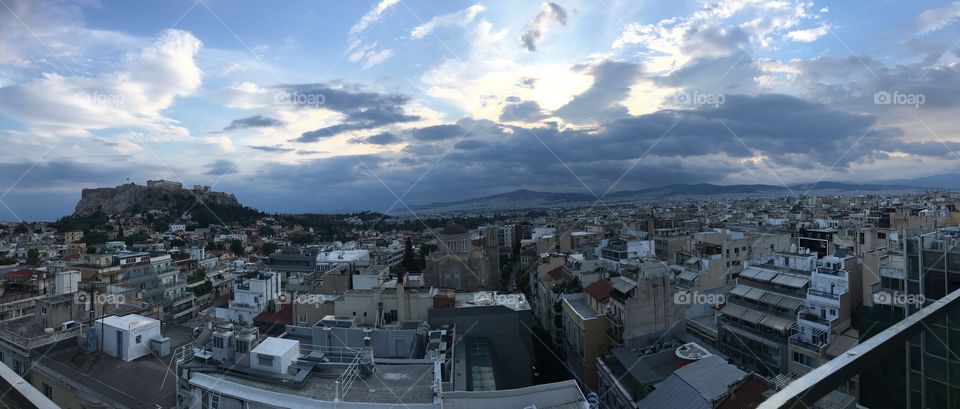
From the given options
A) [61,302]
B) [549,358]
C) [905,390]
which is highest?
[905,390]

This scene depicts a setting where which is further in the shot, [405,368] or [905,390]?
[405,368]

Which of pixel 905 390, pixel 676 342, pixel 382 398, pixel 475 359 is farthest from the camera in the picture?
pixel 676 342

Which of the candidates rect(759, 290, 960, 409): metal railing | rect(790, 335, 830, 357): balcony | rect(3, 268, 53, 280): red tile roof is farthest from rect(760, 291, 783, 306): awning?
rect(3, 268, 53, 280): red tile roof

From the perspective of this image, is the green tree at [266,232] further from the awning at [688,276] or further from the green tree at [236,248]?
the awning at [688,276]

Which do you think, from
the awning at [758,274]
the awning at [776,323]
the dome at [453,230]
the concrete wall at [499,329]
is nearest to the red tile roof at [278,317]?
the concrete wall at [499,329]

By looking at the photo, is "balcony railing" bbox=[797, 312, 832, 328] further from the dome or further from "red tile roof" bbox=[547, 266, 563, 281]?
the dome

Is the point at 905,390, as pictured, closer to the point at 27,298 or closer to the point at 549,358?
the point at 549,358

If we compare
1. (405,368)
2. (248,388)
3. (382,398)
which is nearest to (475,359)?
(405,368)

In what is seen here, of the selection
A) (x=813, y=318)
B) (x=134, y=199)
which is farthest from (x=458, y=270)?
(x=134, y=199)
